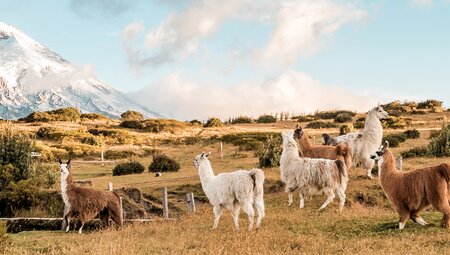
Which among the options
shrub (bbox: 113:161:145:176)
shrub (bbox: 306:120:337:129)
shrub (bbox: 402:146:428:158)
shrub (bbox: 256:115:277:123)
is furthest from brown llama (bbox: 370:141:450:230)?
shrub (bbox: 256:115:277:123)

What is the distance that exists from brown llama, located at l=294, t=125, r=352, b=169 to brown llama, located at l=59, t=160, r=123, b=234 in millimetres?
7158

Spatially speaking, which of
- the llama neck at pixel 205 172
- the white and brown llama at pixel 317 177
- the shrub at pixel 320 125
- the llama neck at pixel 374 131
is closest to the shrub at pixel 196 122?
the shrub at pixel 320 125

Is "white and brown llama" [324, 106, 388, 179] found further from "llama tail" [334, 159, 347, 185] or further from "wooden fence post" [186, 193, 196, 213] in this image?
"wooden fence post" [186, 193, 196, 213]

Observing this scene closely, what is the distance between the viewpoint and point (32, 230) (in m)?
17.4

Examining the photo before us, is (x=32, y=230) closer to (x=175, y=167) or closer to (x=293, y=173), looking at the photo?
(x=293, y=173)

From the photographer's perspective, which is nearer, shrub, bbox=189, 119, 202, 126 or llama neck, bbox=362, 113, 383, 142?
llama neck, bbox=362, 113, 383, 142

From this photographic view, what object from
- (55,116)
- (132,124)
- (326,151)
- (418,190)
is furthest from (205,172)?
(55,116)

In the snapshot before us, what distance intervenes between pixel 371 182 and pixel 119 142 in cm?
3575

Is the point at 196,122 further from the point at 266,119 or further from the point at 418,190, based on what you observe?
the point at 418,190

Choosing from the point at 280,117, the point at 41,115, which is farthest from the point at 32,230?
the point at 280,117

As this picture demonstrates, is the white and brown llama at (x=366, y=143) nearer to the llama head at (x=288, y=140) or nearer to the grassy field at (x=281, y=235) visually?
the grassy field at (x=281, y=235)

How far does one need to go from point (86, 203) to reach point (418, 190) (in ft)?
31.2

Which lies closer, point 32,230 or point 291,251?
point 291,251

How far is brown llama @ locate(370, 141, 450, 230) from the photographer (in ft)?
38.6
